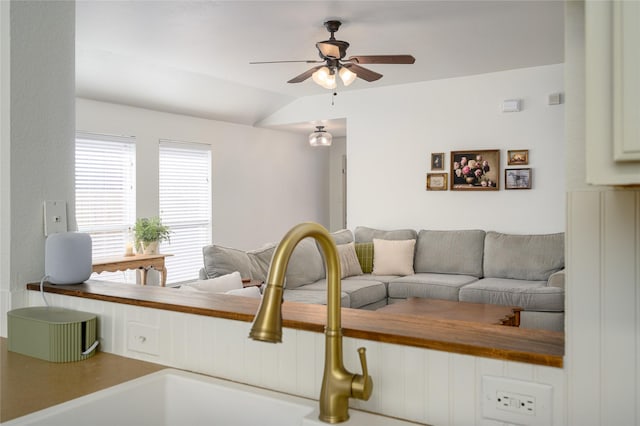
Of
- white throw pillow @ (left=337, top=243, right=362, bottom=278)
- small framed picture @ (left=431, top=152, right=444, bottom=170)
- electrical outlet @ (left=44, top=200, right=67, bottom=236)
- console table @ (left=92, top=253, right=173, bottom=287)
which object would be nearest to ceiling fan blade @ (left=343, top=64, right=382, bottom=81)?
white throw pillow @ (left=337, top=243, right=362, bottom=278)

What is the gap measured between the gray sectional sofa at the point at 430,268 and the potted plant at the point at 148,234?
5.10 ft

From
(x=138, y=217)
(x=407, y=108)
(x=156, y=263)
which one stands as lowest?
(x=156, y=263)

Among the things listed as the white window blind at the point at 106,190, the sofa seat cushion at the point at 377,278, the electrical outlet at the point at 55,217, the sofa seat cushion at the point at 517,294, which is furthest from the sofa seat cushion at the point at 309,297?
the electrical outlet at the point at 55,217

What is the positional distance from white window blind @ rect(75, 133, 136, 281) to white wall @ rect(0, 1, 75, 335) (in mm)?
3743

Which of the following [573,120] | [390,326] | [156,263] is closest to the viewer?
[573,120]

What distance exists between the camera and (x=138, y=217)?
241 inches

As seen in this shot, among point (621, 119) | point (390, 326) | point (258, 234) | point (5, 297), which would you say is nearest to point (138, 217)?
point (258, 234)

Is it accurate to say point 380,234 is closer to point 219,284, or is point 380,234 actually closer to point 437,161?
point 437,161

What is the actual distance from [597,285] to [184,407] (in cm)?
102

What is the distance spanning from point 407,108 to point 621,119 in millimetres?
5783

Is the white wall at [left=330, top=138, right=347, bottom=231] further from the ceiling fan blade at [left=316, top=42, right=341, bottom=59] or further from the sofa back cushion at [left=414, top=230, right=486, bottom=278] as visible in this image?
the ceiling fan blade at [left=316, top=42, right=341, bottom=59]

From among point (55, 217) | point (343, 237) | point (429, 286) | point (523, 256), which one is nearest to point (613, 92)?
point (55, 217)

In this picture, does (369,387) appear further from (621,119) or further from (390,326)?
(621,119)

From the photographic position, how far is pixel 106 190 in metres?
5.84
